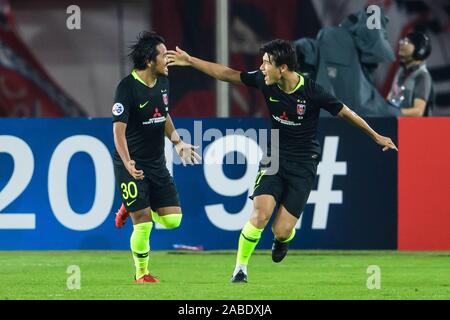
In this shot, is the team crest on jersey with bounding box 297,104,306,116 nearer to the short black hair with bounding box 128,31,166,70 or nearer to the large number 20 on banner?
the short black hair with bounding box 128,31,166,70

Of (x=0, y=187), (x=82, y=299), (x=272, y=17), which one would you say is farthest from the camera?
(x=272, y=17)

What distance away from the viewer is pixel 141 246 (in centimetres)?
1130

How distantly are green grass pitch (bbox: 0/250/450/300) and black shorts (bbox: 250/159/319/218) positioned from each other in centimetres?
63

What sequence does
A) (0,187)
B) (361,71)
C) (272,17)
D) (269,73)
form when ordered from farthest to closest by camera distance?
(272,17)
(361,71)
(0,187)
(269,73)

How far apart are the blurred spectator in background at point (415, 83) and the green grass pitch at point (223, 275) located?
198 cm

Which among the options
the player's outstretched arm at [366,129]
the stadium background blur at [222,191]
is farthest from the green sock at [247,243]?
the stadium background blur at [222,191]

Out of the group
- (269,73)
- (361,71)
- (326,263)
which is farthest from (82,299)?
(361,71)

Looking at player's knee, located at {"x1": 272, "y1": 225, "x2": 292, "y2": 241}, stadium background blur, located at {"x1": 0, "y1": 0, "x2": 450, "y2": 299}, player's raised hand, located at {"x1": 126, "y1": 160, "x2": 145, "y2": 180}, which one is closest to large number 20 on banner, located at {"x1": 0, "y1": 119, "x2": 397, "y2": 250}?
stadium background blur, located at {"x1": 0, "y1": 0, "x2": 450, "y2": 299}

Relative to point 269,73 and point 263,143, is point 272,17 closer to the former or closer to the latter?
point 263,143

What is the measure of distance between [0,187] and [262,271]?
10.2 feet

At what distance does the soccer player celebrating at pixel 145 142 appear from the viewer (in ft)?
37.1

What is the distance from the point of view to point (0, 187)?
46.6 ft

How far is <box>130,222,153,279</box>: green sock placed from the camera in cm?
1130

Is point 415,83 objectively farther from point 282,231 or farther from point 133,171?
point 133,171
